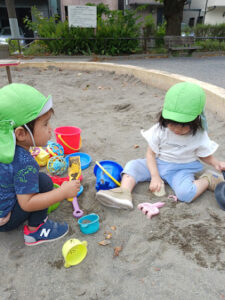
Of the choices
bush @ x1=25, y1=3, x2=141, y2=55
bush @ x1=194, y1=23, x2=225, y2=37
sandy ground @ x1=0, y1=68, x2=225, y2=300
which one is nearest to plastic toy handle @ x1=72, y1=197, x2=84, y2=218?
sandy ground @ x1=0, y1=68, x2=225, y2=300

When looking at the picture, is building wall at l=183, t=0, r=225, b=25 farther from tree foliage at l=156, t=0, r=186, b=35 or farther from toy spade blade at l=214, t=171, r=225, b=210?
toy spade blade at l=214, t=171, r=225, b=210

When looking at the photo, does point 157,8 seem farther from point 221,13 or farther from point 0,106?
point 0,106

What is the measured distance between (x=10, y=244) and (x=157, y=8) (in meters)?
22.3

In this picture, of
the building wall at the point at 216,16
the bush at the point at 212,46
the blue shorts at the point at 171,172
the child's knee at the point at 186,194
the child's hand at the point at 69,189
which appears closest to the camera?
the child's hand at the point at 69,189

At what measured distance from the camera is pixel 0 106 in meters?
1.19

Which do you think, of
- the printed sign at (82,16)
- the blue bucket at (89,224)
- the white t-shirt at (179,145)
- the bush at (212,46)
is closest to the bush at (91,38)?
the printed sign at (82,16)

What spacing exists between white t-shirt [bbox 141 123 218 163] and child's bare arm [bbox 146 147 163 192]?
52 mm

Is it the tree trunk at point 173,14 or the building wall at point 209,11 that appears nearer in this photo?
the tree trunk at point 173,14

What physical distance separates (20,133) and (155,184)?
3.44 ft

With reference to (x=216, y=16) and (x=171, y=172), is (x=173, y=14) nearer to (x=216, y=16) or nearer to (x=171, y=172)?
(x=171, y=172)

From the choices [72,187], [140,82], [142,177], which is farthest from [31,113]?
[140,82]

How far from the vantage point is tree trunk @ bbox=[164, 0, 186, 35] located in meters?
9.06

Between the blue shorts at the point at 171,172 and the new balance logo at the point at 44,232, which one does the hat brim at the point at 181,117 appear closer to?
the blue shorts at the point at 171,172

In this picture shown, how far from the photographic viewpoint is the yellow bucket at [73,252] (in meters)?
1.37
